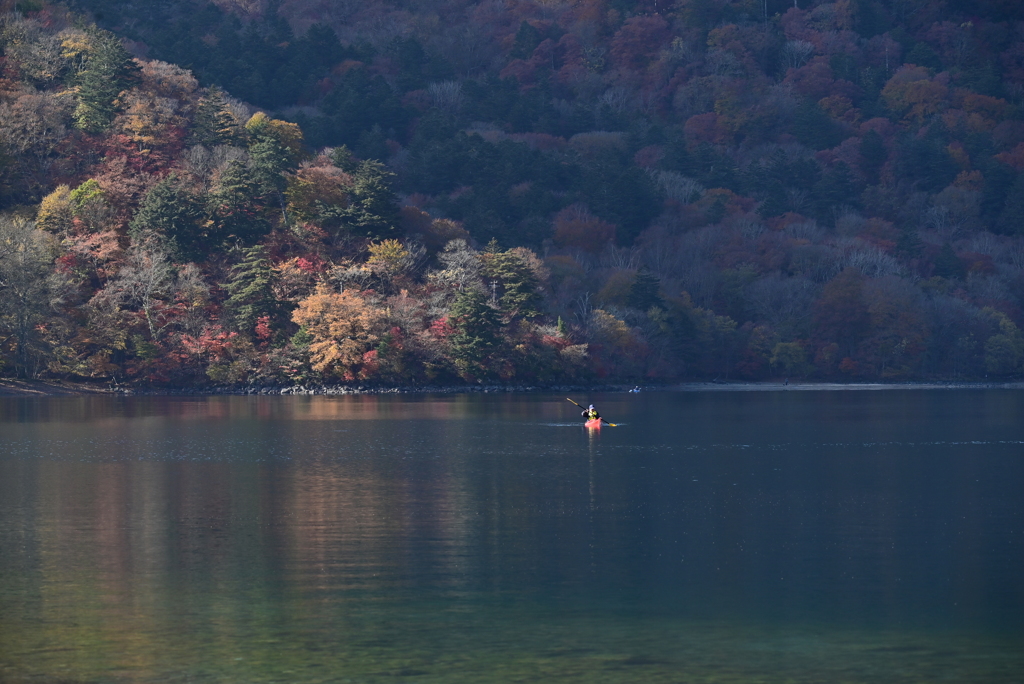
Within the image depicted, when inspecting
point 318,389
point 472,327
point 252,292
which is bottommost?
point 318,389

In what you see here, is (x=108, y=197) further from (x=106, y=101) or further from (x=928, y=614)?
(x=928, y=614)

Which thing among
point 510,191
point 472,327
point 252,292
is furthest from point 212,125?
point 510,191

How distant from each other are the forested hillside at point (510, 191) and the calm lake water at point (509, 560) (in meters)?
40.5

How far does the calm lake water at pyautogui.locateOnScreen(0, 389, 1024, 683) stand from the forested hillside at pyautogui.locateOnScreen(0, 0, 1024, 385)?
4050cm

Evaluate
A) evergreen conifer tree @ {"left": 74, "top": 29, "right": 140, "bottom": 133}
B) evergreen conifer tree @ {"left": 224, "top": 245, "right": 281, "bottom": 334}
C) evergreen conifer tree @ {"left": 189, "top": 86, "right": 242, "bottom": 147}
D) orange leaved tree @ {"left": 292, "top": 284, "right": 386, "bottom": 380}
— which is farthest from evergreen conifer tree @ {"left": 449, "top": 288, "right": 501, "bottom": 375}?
evergreen conifer tree @ {"left": 74, "top": 29, "right": 140, "bottom": 133}

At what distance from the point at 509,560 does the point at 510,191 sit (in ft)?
324

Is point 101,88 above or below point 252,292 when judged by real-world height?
above

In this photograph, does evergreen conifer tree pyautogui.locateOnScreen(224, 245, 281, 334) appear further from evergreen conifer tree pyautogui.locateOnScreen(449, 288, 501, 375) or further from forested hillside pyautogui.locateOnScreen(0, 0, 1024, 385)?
evergreen conifer tree pyautogui.locateOnScreen(449, 288, 501, 375)

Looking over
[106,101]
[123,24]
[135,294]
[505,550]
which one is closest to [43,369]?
[135,294]

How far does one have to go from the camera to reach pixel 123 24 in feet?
435

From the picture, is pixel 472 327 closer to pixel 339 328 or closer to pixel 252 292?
pixel 339 328

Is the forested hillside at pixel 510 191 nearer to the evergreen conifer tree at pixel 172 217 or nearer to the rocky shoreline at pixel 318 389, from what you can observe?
the evergreen conifer tree at pixel 172 217

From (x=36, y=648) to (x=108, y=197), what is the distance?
80.3 metres

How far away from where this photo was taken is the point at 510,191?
120 m
